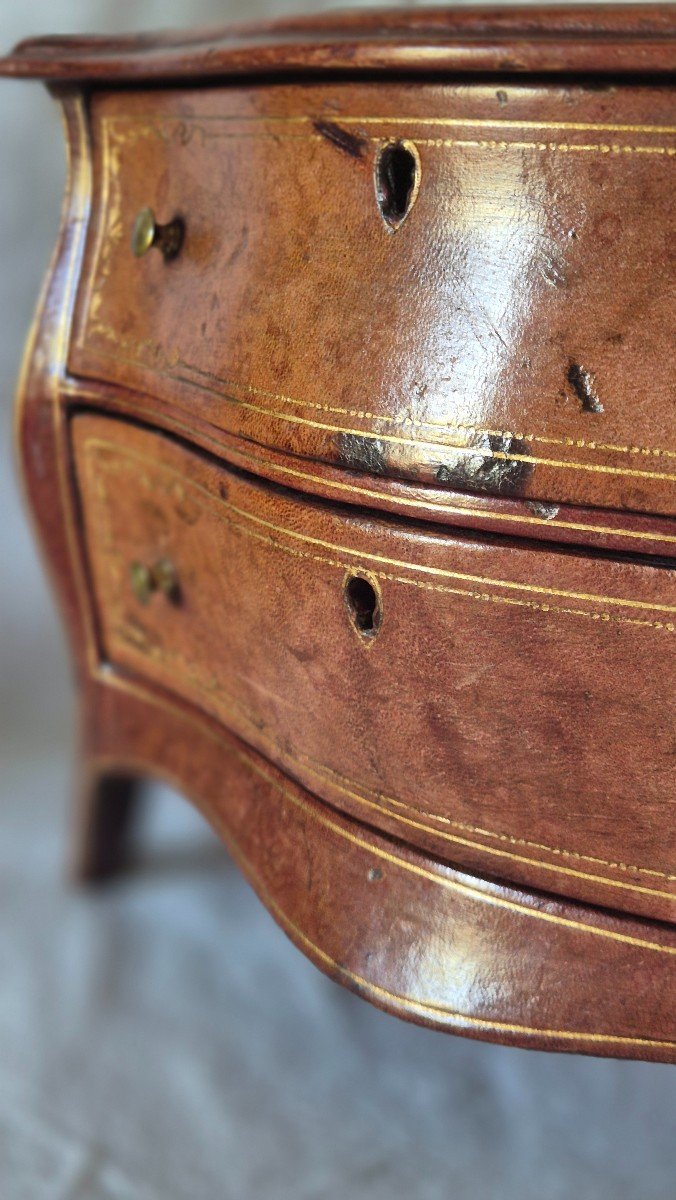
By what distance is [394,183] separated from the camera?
2.39 feet

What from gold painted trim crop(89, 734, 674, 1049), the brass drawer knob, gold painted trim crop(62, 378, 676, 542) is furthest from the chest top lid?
gold painted trim crop(89, 734, 674, 1049)

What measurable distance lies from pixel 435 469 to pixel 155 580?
372 millimetres

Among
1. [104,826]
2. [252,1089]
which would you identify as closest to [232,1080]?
[252,1089]

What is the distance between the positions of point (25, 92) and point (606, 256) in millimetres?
1186

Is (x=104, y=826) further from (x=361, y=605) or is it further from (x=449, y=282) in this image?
(x=449, y=282)

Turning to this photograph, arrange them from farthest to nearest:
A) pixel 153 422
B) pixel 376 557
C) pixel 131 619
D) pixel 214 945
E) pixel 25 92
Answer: pixel 25 92, pixel 214 945, pixel 131 619, pixel 153 422, pixel 376 557

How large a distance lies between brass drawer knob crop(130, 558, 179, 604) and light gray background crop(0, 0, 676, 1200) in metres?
0.39

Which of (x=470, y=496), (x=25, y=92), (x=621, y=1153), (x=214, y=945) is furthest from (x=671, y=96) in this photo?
(x=25, y=92)

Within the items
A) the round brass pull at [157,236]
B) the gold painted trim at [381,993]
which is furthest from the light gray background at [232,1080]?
the round brass pull at [157,236]

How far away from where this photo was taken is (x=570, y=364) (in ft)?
2.16

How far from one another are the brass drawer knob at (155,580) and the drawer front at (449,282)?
0.18 meters

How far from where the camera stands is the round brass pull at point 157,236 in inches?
34.5

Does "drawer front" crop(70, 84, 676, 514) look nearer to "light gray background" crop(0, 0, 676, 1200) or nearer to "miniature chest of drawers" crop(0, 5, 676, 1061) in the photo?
"miniature chest of drawers" crop(0, 5, 676, 1061)

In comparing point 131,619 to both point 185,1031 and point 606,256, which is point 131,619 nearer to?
point 185,1031
